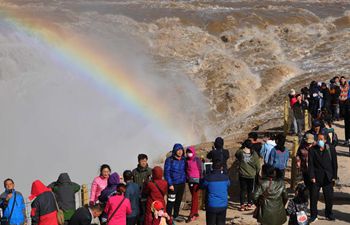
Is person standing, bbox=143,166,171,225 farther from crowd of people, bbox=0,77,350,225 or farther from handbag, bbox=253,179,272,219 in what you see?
handbag, bbox=253,179,272,219

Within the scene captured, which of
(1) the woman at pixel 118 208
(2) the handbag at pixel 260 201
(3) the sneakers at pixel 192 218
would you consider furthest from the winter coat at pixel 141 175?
(2) the handbag at pixel 260 201

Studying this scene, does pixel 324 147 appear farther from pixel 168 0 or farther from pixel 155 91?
pixel 168 0

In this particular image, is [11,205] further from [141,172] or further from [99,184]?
[141,172]

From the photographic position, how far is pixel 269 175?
6.51 m

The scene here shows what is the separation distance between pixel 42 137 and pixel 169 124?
476 cm

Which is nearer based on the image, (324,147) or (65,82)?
(324,147)

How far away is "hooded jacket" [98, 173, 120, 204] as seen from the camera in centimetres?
696

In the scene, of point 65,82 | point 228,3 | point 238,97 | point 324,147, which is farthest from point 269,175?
point 228,3

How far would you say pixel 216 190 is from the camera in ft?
23.2

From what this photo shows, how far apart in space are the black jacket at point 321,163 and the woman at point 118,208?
8.19 feet

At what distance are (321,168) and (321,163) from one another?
76mm

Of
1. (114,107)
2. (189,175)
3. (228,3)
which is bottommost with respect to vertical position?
(189,175)

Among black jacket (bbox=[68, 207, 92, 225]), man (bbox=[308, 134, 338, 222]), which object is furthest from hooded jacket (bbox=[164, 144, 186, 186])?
black jacket (bbox=[68, 207, 92, 225])

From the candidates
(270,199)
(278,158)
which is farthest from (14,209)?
(278,158)
